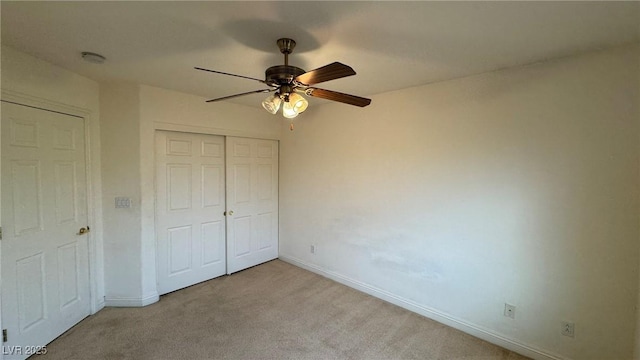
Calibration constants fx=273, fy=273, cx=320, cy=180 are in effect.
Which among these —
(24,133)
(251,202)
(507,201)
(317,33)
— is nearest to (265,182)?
(251,202)

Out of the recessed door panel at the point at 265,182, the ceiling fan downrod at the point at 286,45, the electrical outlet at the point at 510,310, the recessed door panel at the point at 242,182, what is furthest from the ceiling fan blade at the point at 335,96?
the recessed door panel at the point at 265,182

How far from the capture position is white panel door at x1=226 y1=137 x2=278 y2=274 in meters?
3.80

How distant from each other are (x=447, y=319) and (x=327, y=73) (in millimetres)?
2574

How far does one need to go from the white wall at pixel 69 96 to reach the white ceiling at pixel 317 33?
114 mm

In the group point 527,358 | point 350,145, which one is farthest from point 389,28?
point 527,358

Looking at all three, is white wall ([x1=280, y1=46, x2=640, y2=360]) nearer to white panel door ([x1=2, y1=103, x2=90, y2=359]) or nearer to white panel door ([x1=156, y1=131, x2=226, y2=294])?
white panel door ([x1=156, y1=131, x2=226, y2=294])

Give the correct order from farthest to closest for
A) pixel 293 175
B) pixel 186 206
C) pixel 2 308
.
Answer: pixel 293 175 < pixel 186 206 < pixel 2 308

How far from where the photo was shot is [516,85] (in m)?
2.23

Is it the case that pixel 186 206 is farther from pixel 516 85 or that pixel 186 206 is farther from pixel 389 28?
pixel 516 85

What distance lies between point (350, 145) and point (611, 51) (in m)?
2.26

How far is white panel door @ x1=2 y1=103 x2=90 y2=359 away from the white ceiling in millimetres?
610

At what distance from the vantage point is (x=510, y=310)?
2.32 m

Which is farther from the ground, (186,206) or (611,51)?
(611,51)

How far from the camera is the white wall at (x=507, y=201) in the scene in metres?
1.88
